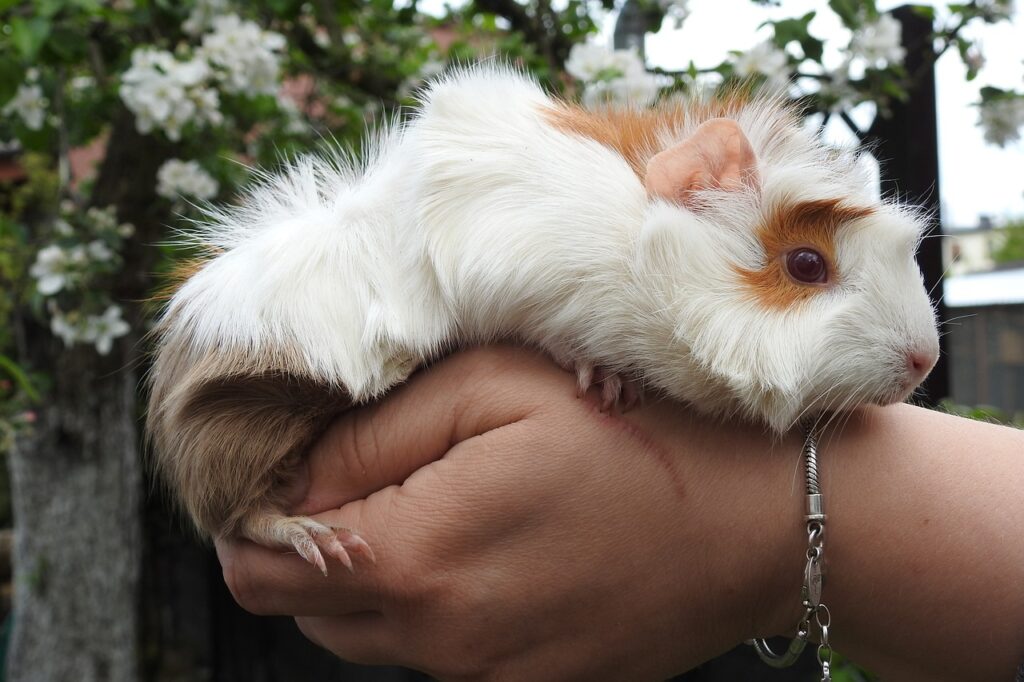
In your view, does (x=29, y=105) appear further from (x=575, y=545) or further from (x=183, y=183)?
(x=575, y=545)

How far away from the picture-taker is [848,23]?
6.35 ft

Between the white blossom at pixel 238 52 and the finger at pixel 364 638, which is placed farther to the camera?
the white blossom at pixel 238 52

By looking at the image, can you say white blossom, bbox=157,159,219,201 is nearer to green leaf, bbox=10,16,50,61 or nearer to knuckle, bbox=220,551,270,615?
green leaf, bbox=10,16,50,61

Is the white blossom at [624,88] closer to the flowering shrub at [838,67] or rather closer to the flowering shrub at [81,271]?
the flowering shrub at [838,67]

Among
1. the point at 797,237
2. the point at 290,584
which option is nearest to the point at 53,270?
the point at 290,584

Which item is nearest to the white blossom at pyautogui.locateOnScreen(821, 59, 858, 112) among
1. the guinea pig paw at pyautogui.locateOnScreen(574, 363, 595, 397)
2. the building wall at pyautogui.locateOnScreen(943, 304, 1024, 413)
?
the building wall at pyautogui.locateOnScreen(943, 304, 1024, 413)

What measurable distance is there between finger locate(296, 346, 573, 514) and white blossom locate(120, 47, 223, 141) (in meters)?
1.24

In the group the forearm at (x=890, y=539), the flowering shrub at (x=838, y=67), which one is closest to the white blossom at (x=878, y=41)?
the flowering shrub at (x=838, y=67)

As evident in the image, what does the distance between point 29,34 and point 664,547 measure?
1.80 meters

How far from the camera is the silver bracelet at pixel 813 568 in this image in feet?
3.29

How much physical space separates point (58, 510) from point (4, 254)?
106 cm

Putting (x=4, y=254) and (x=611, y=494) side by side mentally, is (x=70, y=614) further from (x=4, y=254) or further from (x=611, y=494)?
(x=611, y=494)

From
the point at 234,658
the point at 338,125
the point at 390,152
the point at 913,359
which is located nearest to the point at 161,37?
the point at 338,125

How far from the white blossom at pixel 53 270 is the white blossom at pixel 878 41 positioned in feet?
6.89
